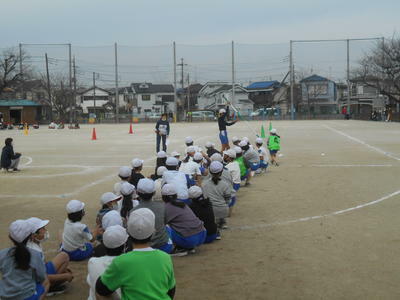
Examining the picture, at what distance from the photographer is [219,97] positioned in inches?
3307

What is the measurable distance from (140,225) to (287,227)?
4317 mm

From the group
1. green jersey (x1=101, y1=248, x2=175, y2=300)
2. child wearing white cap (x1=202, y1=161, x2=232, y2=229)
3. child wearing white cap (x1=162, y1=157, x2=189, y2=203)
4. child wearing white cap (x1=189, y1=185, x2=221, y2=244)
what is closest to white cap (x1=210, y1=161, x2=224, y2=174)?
child wearing white cap (x1=202, y1=161, x2=232, y2=229)

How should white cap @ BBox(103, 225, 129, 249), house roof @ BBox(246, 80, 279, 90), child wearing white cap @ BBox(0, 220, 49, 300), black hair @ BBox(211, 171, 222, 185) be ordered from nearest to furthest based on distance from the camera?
white cap @ BBox(103, 225, 129, 249) < child wearing white cap @ BBox(0, 220, 49, 300) < black hair @ BBox(211, 171, 222, 185) < house roof @ BBox(246, 80, 279, 90)

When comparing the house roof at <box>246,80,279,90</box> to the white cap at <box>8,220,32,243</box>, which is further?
the house roof at <box>246,80,279,90</box>

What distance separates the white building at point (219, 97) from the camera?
3194 inches

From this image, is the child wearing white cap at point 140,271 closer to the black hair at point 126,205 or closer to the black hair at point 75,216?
the black hair at point 75,216

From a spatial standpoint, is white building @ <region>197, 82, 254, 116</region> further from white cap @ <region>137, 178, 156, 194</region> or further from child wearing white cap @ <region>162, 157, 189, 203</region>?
white cap @ <region>137, 178, 156, 194</region>

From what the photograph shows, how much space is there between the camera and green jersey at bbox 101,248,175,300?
327 centimetres

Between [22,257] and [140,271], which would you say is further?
[22,257]

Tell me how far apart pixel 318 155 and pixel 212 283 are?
1269 centimetres

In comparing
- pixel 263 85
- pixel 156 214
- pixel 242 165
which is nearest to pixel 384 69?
pixel 263 85

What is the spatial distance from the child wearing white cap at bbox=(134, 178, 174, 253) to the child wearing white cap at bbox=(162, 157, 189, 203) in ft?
3.74

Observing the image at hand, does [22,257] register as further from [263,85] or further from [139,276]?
[263,85]

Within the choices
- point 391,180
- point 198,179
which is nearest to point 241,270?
point 198,179
